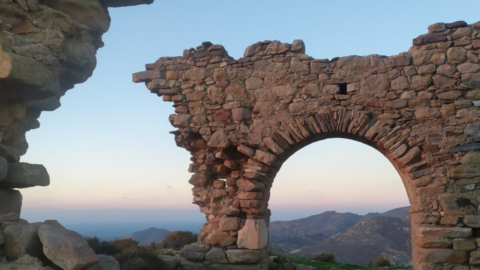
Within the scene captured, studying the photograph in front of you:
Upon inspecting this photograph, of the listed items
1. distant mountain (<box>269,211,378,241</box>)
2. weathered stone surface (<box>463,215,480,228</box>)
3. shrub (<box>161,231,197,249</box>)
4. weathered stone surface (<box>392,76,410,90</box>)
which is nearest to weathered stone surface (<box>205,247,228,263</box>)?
weathered stone surface (<box>463,215,480,228</box>)

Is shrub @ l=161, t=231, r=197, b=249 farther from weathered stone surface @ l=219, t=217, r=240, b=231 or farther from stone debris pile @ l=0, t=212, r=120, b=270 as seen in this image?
stone debris pile @ l=0, t=212, r=120, b=270

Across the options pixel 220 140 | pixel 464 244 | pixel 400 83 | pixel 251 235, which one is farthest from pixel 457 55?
pixel 251 235

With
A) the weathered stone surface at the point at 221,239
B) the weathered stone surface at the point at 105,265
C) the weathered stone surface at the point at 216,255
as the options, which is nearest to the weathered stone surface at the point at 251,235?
the weathered stone surface at the point at 221,239

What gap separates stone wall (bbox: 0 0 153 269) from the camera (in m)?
4.96

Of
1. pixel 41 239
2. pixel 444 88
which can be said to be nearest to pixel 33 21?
pixel 41 239

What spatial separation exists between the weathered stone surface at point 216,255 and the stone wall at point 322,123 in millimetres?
15

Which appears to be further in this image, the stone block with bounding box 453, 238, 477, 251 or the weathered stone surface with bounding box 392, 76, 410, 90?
the weathered stone surface with bounding box 392, 76, 410, 90

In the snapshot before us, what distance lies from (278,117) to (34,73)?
3.98 meters

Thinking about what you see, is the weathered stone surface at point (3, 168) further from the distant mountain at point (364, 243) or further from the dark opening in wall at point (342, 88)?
the distant mountain at point (364, 243)

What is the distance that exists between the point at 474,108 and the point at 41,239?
20.1 feet

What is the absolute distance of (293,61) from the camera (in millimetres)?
6391

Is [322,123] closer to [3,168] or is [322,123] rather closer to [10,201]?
[3,168]

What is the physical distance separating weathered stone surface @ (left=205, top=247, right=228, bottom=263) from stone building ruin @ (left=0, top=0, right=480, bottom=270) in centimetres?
2

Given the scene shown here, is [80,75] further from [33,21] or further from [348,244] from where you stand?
[348,244]
